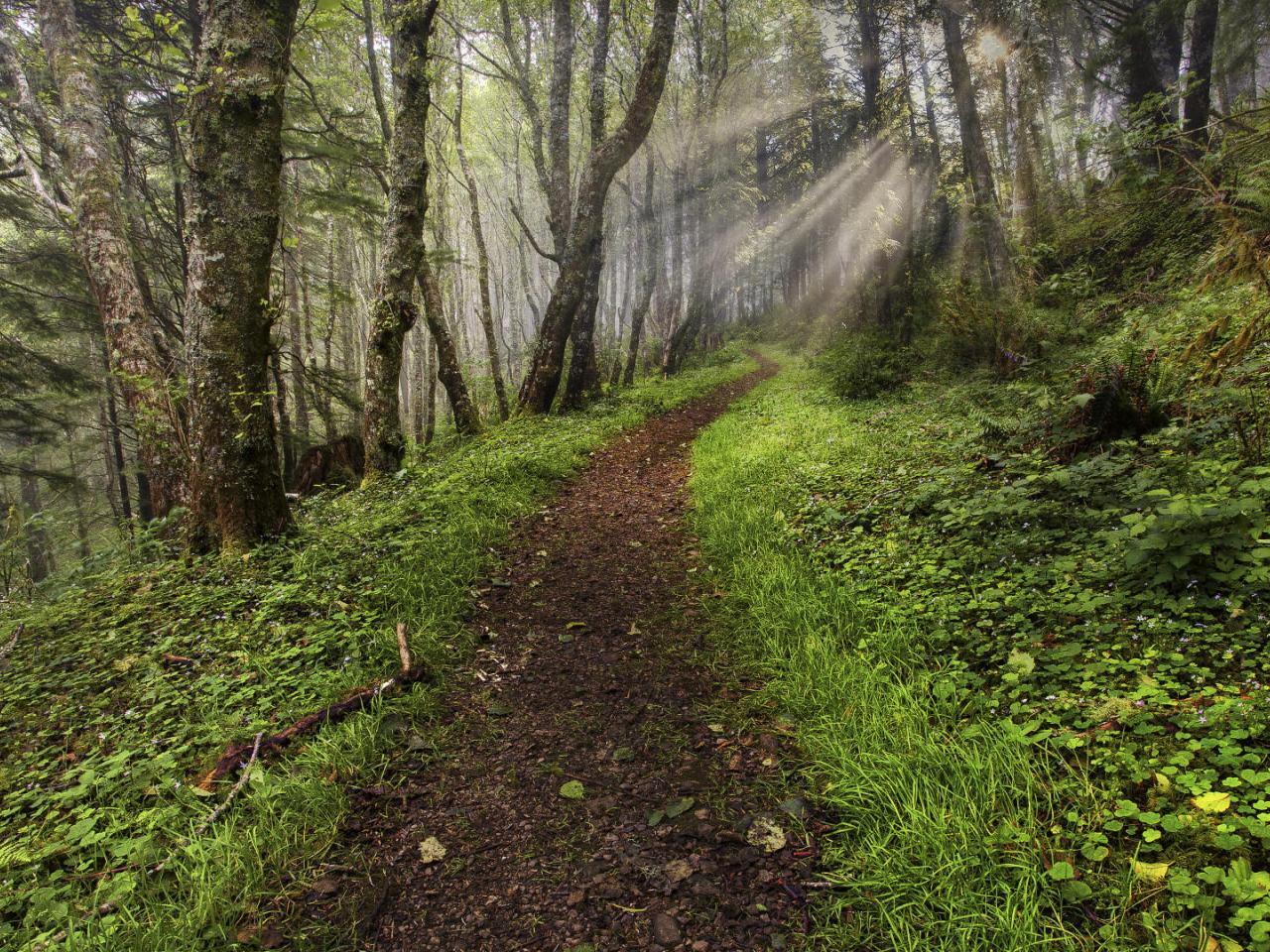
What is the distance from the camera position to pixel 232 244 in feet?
15.4

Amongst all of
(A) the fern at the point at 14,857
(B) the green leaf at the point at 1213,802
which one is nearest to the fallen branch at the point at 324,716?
(A) the fern at the point at 14,857

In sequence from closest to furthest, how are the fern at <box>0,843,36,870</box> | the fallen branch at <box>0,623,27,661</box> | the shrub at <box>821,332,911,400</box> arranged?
the fern at <box>0,843,36,870</box>, the fallen branch at <box>0,623,27,661</box>, the shrub at <box>821,332,911,400</box>

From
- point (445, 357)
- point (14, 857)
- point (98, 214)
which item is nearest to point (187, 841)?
point (14, 857)

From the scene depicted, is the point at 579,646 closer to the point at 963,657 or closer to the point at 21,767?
the point at 963,657

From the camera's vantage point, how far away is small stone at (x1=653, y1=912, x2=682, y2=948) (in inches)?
75.4

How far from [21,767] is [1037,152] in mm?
27619

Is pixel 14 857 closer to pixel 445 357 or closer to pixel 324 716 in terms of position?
pixel 324 716

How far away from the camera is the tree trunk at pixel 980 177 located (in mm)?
9492

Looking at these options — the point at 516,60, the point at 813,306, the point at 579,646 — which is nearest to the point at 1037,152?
the point at 813,306

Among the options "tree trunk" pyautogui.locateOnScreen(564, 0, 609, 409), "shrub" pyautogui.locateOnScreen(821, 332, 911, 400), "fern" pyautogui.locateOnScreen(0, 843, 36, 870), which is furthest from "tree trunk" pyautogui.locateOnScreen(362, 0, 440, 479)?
"shrub" pyautogui.locateOnScreen(821, 332, 911, 400)

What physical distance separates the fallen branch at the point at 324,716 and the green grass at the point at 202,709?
77 millimetres

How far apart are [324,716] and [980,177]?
12.4 metres

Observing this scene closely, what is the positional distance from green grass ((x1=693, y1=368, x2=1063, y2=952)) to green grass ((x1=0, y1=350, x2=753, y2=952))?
210 cm

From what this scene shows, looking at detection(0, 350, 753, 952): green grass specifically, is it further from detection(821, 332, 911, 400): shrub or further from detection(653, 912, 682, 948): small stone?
detection(821, 332, 911, 400): shrub
